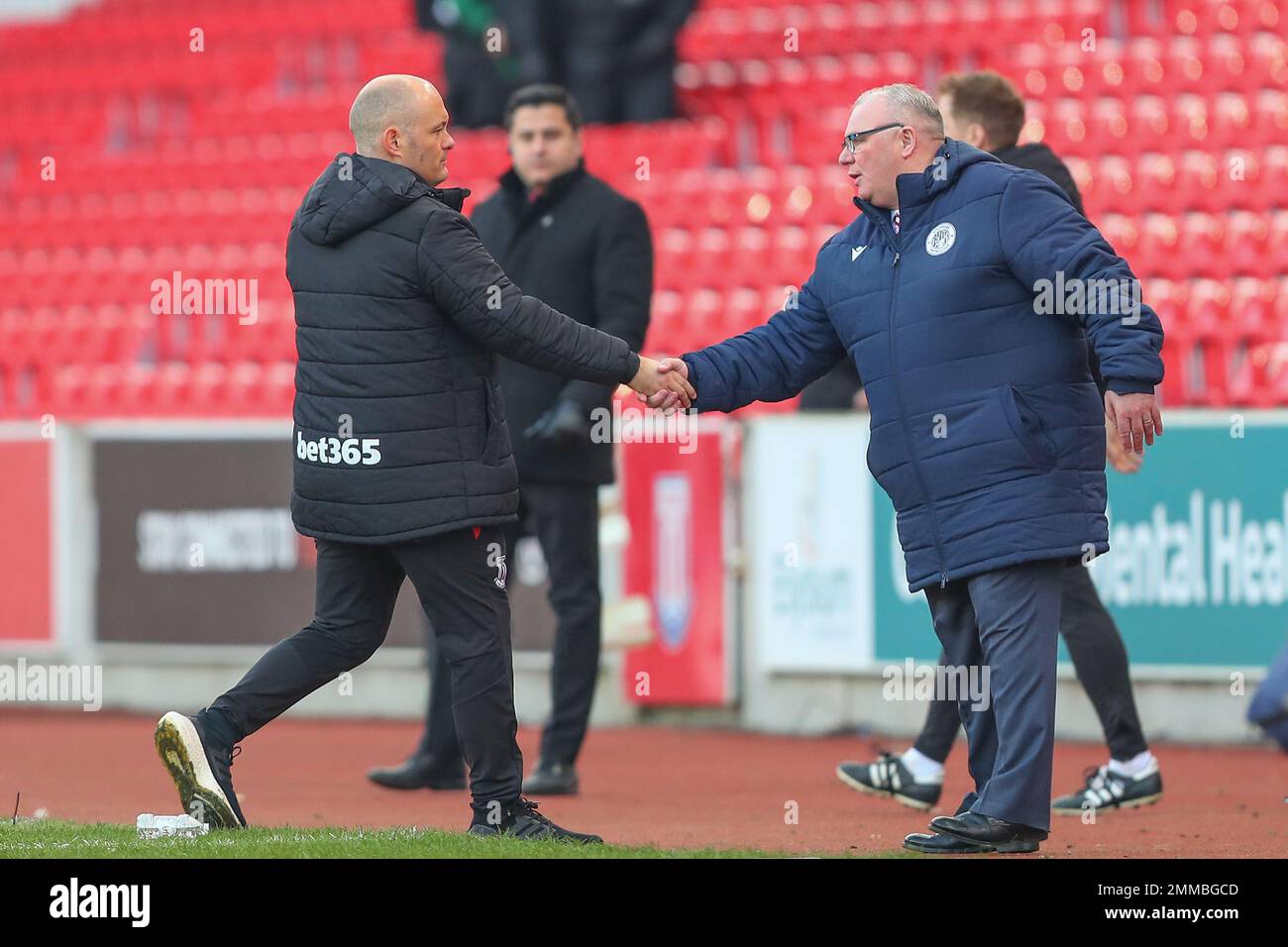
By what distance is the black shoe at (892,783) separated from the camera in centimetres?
605

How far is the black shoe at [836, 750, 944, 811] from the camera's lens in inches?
238

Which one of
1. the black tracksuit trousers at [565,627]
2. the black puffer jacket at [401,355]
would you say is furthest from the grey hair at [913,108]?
the black tracksuit trousers at [565,627]

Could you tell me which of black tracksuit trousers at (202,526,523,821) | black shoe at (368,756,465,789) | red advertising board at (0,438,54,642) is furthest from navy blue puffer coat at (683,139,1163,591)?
red advertising board at (0,438,54,642)

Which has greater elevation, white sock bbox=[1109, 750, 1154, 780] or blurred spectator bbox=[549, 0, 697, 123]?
blurred spectator bbox=[549, 0, 697, 123]

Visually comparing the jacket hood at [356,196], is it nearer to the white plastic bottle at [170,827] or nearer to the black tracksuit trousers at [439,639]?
the black tracksuit trousers at [439,639]

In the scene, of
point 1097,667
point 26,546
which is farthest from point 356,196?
point 26,546

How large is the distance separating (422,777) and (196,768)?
1688 mm

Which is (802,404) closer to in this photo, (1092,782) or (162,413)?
(1092,782)

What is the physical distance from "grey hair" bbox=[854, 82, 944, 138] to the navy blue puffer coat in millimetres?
64

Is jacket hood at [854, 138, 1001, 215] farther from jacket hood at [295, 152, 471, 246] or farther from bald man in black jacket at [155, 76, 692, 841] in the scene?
jacket hood at [295, 152, 471, 246]

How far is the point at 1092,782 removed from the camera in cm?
620
